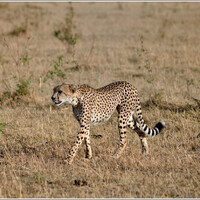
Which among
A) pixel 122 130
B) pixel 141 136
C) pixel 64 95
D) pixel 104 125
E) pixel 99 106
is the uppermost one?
pixel 64 95

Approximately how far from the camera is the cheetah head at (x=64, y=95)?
495 centimetres

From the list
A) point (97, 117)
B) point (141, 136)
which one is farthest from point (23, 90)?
point (141, 136)

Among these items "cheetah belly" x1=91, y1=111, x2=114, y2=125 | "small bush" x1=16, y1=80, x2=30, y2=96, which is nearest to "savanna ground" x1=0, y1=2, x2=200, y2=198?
"small bush" x1=16, y1=80, x2=30, y2=96

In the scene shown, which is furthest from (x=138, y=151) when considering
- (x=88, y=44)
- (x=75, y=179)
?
(x=88, y=44)

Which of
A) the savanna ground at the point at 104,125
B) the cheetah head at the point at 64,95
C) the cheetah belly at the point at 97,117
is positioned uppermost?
the cheetah head at the point at 64,95

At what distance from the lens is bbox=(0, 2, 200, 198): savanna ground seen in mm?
4219

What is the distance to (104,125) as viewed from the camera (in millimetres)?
6508

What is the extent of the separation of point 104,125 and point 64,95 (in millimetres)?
1663

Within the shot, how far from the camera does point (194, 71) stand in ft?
32.3

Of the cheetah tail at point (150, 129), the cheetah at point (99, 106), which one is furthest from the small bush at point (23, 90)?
the cheetah tail at point (150, 129)

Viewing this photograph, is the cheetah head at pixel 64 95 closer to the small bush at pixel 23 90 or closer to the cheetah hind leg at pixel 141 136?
the cheetah hind leg at pixel 141 136

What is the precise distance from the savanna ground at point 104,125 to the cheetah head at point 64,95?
63 centimetres

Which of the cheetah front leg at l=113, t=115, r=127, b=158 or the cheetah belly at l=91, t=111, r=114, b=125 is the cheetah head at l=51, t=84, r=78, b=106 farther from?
the cheetah front leg at l=113, t=115, r=127, b=158

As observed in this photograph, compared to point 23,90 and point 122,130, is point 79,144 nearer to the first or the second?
point 122,130
